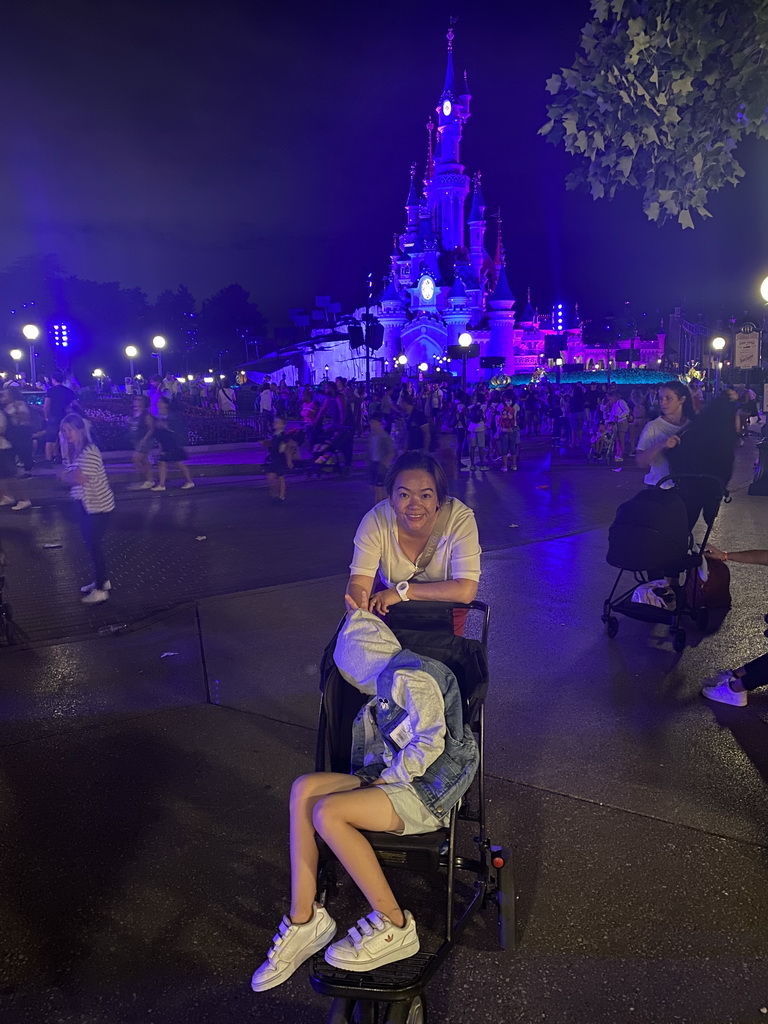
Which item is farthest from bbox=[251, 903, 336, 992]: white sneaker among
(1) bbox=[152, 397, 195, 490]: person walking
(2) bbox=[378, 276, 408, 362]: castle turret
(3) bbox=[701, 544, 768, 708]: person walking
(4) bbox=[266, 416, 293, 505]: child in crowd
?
(2) bbox=[378, 276, 408, 362]: castle turret

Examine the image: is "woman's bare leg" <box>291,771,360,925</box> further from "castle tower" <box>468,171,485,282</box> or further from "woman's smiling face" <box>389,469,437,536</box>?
"castle tower" <box>468,171,485,282</box>

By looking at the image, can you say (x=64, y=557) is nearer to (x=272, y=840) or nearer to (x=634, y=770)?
(x=272, y=840)

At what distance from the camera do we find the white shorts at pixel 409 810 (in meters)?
2.54

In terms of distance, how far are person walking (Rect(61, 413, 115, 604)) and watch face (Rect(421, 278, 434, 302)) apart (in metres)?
93.4

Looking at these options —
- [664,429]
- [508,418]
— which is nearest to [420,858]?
[664,429]

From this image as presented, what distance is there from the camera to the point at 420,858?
257cm

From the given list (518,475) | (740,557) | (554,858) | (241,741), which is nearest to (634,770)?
(554,858)

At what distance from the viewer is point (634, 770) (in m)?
4.03

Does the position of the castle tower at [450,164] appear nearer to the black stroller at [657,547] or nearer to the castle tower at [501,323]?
the castle tower at [501,323]

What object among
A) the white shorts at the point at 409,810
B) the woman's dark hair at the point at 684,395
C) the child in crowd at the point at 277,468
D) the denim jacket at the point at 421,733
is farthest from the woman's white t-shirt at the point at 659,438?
the child in crowd at the point at 277,468

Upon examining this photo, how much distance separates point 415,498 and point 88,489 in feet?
16.5

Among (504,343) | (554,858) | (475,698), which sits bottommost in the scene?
(554,858)

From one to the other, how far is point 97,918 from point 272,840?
0.82 m

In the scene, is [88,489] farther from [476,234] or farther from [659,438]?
[476,234]
